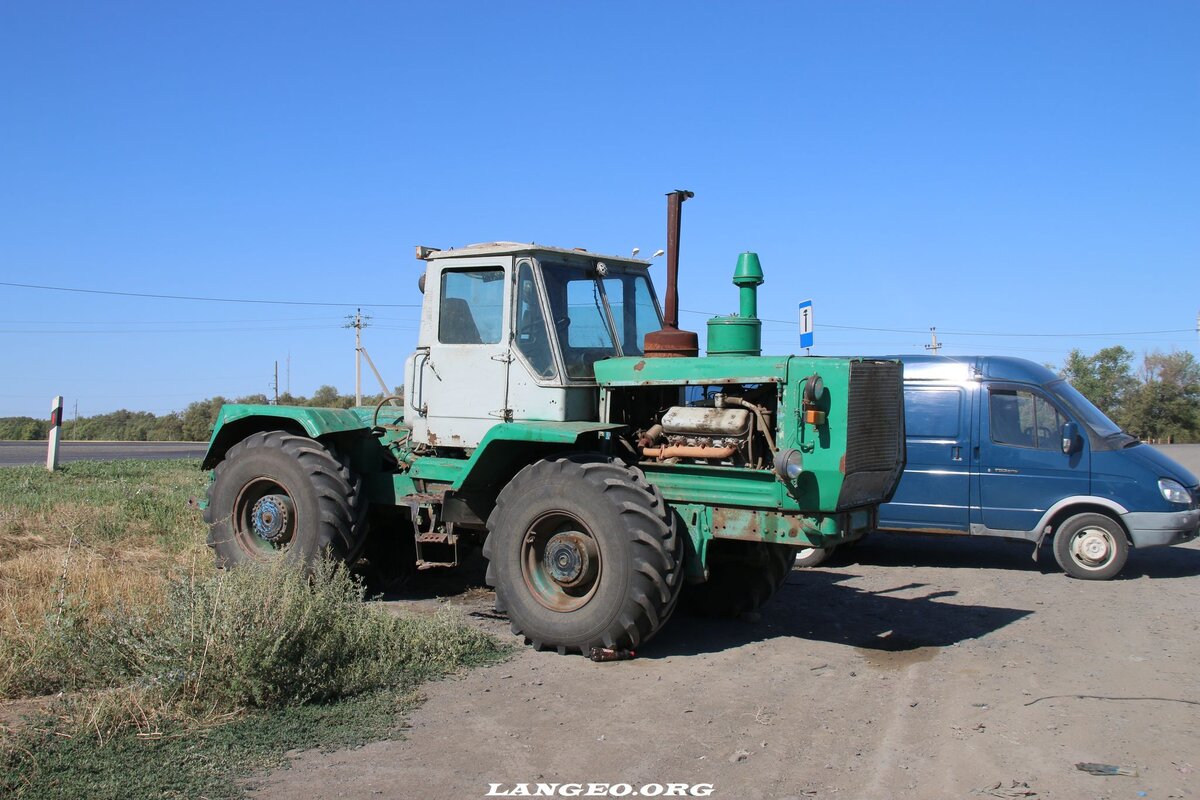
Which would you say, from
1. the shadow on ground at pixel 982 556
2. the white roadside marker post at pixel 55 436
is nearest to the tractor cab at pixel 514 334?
the shadow on ground at pixel 982 556

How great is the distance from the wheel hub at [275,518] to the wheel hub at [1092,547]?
7.53 meters

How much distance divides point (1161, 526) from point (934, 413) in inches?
93.2

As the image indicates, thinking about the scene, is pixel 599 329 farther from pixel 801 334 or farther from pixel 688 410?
pixel 801 334

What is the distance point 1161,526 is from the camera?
32.3 feet

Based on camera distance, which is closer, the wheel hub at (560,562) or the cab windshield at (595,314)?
the wheel hub at (560,562)

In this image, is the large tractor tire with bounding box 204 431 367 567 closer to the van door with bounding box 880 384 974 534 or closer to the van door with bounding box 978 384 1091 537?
the van door with bounding box 880 384 974 534

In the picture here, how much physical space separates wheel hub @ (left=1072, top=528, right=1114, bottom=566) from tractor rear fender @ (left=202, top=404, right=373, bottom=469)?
703 cm

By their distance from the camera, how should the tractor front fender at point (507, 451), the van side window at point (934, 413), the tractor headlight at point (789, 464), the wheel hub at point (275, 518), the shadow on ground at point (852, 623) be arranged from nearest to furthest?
the tractor headlight at point (789, 464), the tractor front fender at point (507, 451), the shadow on ground at point (852, 623), the wheel hub at point (275, 518), the van side window at point (934, 413)

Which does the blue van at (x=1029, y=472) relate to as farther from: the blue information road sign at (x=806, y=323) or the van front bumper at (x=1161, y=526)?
the blue information road sign at (x=806, y=323)

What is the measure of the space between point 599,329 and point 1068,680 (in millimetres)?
4132

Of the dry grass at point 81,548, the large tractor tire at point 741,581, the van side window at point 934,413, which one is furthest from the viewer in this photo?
the van side window at point 934,413

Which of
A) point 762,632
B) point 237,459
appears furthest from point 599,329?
point 237,459

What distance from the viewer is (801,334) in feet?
40.9

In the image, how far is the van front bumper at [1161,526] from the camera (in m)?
9.84
